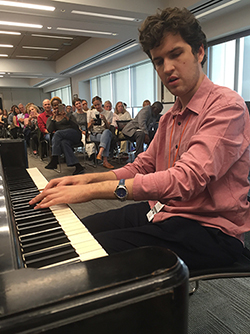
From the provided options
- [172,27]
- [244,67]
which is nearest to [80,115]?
[244,67]

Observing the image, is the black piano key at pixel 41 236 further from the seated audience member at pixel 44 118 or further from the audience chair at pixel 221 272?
the seated audience member at pixel 44 118

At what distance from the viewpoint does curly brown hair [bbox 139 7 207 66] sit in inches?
37.1

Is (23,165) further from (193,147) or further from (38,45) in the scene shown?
(38,45)

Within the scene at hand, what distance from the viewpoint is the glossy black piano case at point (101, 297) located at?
0.29 m

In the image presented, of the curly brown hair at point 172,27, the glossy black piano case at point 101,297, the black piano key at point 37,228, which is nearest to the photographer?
the glossy black piano case at point 101,297

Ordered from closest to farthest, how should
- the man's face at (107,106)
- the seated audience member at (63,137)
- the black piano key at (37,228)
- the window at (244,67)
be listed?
the black piano key at (37,228), the seated audience member at (63,137), the window at (244,67), the man's face at (107,106)

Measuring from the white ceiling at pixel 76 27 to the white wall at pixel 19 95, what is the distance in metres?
6.68

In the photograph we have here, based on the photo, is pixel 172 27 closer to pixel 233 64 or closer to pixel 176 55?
pixel 176 55

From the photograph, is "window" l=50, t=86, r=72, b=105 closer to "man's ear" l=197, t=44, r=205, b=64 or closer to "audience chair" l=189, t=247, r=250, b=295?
"man's ear" l=197, t=44, r=205, b=64

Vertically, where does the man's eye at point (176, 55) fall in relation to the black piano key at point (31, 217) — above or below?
above

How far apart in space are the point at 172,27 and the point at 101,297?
3.09 ft

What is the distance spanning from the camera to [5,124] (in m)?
8.73

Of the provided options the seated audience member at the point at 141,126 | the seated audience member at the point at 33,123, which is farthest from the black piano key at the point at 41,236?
the seated audience member at the point at 33,123

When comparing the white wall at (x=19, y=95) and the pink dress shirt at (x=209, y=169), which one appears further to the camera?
the white wall at (x=19, y=95)
